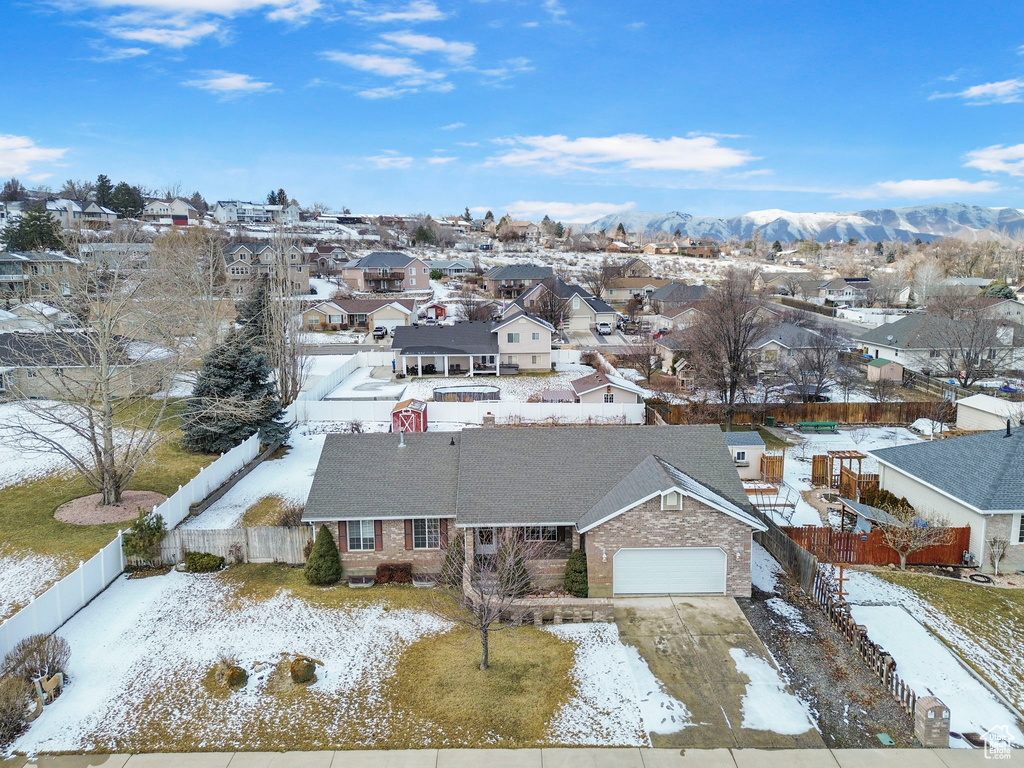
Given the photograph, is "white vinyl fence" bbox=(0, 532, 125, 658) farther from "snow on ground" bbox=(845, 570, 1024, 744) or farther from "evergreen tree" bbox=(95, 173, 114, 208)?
"evergreen tree" bbox=(95, 173, 114, 208)

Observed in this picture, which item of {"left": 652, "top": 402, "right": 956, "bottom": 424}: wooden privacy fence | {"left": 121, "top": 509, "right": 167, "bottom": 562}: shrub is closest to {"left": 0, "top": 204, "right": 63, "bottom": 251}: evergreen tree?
{"left": 121, "top": 509, "right": 167, "bottom": 562}: shrub

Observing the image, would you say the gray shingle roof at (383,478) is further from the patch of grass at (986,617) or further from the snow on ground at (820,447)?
the patch of grass at (986,617)

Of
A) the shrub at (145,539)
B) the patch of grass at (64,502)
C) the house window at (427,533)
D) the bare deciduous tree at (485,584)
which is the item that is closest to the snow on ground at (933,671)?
the bare deciduous tree at (485,584)

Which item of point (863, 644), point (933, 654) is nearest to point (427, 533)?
point (863, 644)

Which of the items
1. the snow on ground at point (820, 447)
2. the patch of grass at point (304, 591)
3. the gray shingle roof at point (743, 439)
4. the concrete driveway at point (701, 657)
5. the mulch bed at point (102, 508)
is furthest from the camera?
the gray shingle roof at point (743, 439)

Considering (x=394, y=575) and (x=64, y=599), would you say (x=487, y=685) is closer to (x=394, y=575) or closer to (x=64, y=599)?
(x=394, y=575)

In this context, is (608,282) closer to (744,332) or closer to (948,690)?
(744,332)
